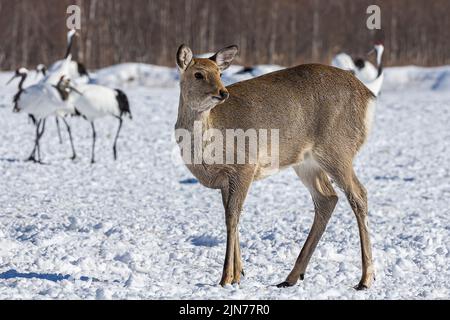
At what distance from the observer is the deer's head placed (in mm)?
5848

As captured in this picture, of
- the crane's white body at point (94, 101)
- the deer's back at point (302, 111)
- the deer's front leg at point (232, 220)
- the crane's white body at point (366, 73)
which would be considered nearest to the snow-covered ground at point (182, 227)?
the deer's front leg at point (232, 220)

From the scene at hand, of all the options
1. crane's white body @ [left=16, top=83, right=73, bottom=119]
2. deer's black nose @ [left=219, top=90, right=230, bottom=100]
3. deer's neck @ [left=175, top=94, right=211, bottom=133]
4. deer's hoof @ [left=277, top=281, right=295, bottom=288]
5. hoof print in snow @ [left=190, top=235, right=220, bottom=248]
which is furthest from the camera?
crane's white body @ [left=16, top=83, right=73, bottom=119]

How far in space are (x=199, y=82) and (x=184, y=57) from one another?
27cm

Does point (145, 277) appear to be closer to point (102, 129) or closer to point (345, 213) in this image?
point (345, 213)

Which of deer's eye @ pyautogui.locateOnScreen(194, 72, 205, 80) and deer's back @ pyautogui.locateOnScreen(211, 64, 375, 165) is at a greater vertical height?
deer's eye @ pyautogui.locateOnScreen(194, 72, 205, 80)

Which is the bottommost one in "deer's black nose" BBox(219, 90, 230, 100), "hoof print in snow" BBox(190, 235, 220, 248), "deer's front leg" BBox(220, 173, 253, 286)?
"hoof print in snow" BBox(190, 235, 220, 248)

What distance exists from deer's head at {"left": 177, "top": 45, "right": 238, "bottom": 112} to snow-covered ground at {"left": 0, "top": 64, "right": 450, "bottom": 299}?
1.31m

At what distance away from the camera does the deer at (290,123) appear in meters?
6.06

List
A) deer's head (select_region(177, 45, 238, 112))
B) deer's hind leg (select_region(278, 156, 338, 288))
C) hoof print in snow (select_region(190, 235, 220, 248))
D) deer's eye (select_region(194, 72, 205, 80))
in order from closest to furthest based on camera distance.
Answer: deer's head (select_region(177, 45, 238, 112)) → deer's eye (select_region(194, 72, 205, 80)) → deer's hind leg (select_region(278, 156, 338, 288)) → hoof print in snow (select_region(190, 235, 220, 248))

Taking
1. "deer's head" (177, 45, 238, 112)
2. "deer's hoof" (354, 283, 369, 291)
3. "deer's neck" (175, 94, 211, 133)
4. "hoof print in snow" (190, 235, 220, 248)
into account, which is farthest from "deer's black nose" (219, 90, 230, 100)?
"hoof print in snow" (190, 235, 220, 248)

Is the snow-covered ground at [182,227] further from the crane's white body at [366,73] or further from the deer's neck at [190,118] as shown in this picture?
the crane's white body at [366,73]

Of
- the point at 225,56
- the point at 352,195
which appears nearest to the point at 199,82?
the point at 225,56

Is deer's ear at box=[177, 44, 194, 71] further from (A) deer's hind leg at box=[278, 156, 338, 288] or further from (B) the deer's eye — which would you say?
(A) deer's hind leg at box=[278, 156, 338, 288]
